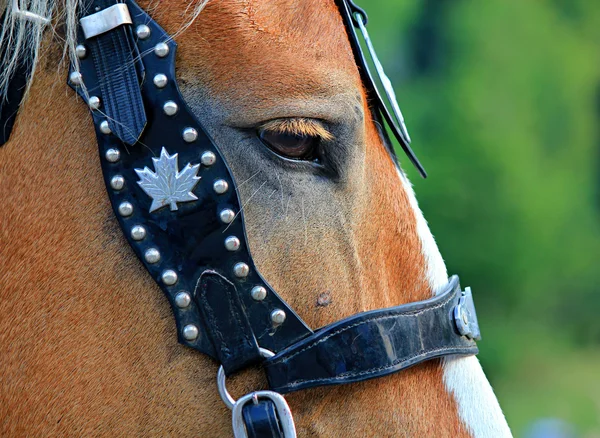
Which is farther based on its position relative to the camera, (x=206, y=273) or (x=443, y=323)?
(x=443, y=323)

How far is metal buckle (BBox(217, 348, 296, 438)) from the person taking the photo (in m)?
1.42

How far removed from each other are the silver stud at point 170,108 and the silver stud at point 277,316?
444 millimetres

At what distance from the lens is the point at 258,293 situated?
1435 mm

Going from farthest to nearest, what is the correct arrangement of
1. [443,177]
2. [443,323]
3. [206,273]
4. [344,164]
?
[443,177], [443,323], [344,164], [206,273]

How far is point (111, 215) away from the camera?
1.45 meters

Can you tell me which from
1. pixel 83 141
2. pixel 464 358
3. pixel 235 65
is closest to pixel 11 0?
pixel 83 141

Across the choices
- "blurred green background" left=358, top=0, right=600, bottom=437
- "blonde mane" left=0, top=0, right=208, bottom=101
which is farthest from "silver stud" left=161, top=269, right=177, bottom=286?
"blurred green background" left=358, top=0, right=600, bottom=437

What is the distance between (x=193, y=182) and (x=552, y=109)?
11.6 m

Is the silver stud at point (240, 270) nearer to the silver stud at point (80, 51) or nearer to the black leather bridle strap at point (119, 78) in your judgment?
the black leather bridle strap at point (119, 78)

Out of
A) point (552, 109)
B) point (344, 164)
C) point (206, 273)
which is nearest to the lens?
point (206, 273)

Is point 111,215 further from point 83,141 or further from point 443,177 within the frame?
point 443,177

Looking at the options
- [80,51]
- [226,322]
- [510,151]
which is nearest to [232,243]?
[226,322]

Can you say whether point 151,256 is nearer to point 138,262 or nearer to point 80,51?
point 138,262

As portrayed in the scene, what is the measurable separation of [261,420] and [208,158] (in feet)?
1.73
